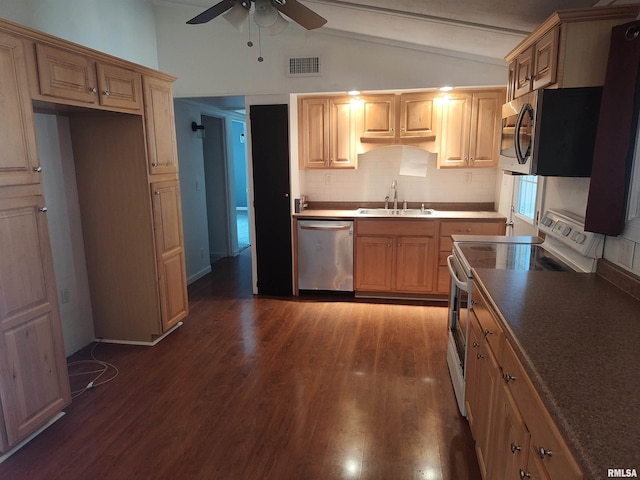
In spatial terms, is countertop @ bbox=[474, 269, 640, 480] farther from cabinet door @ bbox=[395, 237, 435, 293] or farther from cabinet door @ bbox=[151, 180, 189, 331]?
cabinet door @ bbox=[151, 180, 189, 331]

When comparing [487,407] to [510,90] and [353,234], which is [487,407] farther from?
[353,234]

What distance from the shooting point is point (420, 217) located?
4.21 meters

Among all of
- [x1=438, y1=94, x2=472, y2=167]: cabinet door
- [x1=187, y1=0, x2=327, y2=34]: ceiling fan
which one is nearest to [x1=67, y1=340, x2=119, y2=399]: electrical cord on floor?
[x1=187, y1=0, x2=327, y2=34]: ceiling fan

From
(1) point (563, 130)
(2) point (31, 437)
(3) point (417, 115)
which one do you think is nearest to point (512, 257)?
(1) point (563, 130)

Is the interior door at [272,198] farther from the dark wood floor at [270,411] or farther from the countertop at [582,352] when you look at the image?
the countertop at [582,352]

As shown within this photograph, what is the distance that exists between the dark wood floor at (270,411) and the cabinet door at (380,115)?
1.93 meters

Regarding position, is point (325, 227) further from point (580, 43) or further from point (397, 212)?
point (580, 43)

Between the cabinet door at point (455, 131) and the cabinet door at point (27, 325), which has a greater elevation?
the cabinet door at point (455, 131)

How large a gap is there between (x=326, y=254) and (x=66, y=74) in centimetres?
279

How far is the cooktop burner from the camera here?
2246 mm

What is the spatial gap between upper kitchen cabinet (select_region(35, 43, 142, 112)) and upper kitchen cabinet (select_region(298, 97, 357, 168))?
1.86m

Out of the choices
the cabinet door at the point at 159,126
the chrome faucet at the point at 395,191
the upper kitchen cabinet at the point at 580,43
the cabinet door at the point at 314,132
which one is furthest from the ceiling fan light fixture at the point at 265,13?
the chrome faucet at the point at 395,191

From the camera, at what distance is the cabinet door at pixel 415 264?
4262mm

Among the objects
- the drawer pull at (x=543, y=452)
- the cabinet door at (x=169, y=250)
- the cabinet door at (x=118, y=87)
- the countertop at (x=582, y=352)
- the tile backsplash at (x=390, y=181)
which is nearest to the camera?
the countertop at (x=582, y=352)
